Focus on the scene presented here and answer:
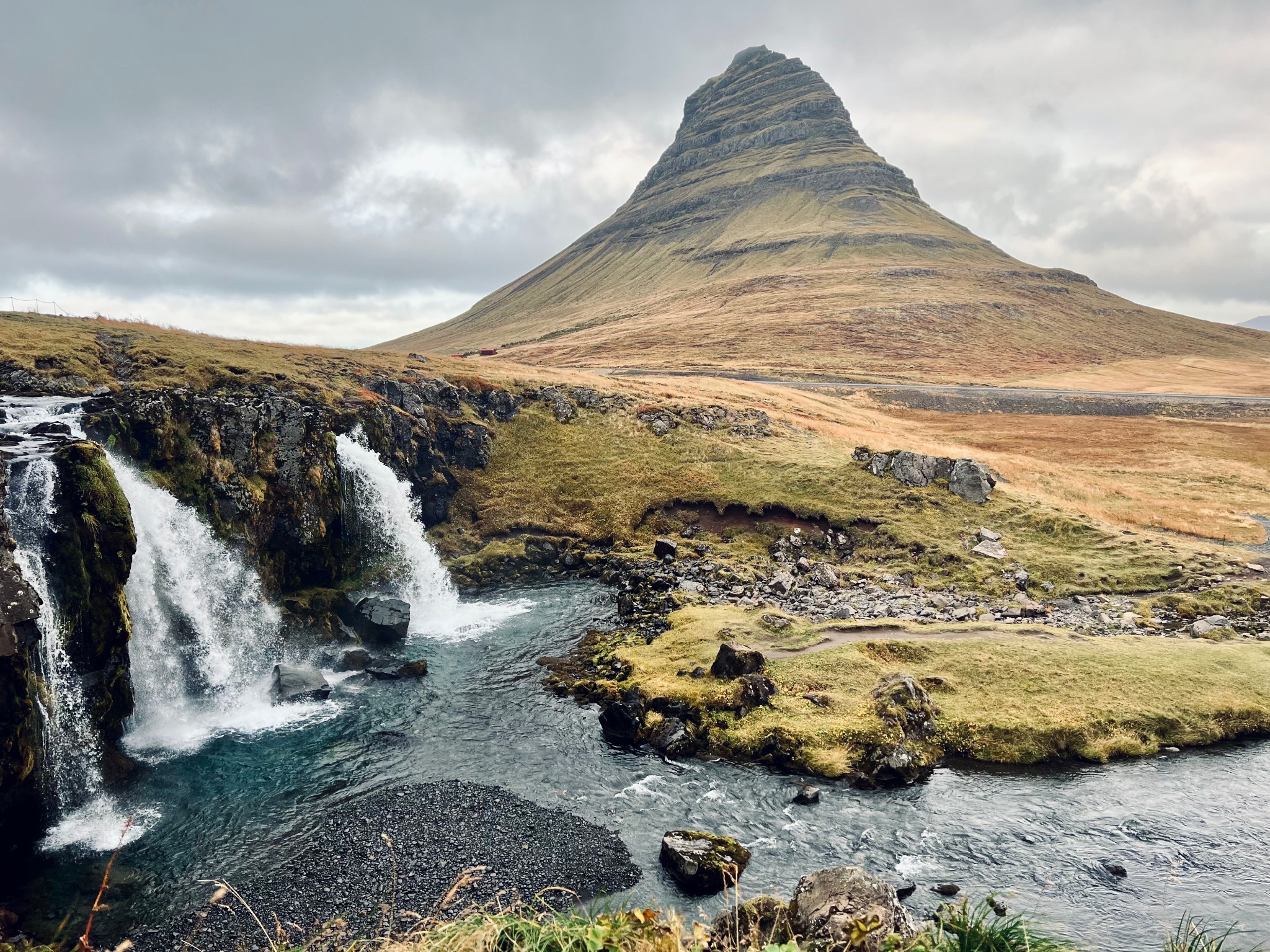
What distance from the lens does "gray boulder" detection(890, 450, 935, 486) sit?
5488 cm

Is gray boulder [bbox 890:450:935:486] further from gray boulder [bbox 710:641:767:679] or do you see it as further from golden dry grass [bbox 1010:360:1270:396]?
golden dry grass [bbox 1010:360:1270:396]

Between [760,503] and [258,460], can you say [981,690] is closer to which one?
[760,503]

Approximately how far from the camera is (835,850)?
21500 mm

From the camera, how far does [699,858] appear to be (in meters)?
20.4

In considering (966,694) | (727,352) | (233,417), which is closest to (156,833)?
(233,417)

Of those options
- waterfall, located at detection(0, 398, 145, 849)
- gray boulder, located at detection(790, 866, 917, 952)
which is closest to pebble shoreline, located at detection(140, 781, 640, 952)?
waterfall, located at detection(0, 398, 145, 849)

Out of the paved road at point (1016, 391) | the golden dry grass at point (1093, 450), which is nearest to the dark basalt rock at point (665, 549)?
the golden dry grass at point (1093, 450)

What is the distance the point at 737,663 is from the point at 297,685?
20834 mm

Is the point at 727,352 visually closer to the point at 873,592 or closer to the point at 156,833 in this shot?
the point at 873,592

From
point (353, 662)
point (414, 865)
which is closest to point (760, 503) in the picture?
point (353, 662)

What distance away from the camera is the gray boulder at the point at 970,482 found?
52.7 meters

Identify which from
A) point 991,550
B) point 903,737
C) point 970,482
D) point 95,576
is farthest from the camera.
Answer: point 970,482

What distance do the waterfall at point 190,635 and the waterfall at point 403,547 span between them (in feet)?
28.9

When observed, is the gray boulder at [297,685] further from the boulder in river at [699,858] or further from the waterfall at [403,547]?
the boulder in river at [699,858]
